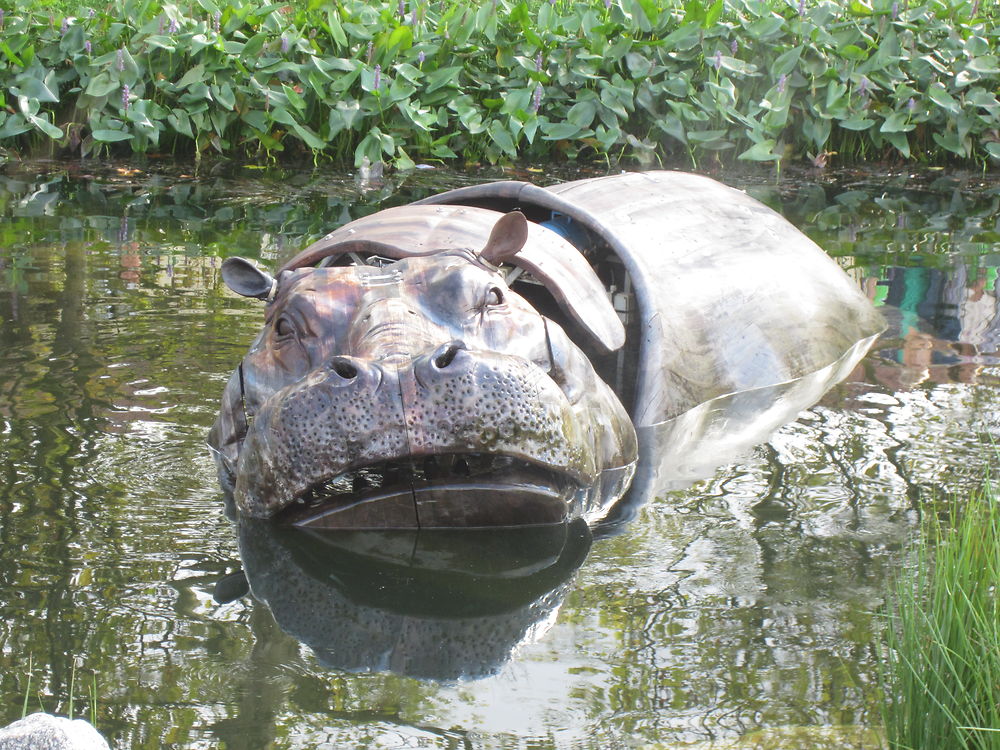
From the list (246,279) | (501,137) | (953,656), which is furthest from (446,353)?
(501,137)

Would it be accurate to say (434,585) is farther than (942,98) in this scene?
No

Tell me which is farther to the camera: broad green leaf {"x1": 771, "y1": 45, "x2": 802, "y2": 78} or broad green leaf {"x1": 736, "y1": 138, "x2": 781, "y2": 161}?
broad green leaf {"x1": 771, "y1": 45, "x2": 802, "y2": 78}

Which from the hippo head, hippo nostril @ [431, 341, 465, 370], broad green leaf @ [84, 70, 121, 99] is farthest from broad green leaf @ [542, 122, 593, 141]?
hippo nostril @ [431, 341, 465, 370]

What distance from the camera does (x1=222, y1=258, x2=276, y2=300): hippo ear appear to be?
4.70 metres

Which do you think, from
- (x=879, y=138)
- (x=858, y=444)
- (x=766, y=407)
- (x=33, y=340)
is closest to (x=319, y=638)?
(x=858, y=444)

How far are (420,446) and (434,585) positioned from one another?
37cm

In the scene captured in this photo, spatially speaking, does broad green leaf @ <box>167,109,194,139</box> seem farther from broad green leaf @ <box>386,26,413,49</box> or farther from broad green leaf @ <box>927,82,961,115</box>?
broad green leaf @ <box>927,82,961,115</box>

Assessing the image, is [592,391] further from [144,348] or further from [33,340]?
[33,340]

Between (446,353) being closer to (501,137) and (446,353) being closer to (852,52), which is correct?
(501,137)

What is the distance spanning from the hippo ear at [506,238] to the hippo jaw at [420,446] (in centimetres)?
74

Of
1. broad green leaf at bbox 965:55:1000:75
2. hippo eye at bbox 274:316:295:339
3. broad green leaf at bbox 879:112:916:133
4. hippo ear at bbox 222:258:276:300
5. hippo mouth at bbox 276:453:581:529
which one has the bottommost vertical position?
hippo mouth at bbox 276:453:581:529

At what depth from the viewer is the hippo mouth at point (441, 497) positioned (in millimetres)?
4070

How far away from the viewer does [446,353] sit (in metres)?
3.83

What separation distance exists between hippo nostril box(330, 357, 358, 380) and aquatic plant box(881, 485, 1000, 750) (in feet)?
5.41
